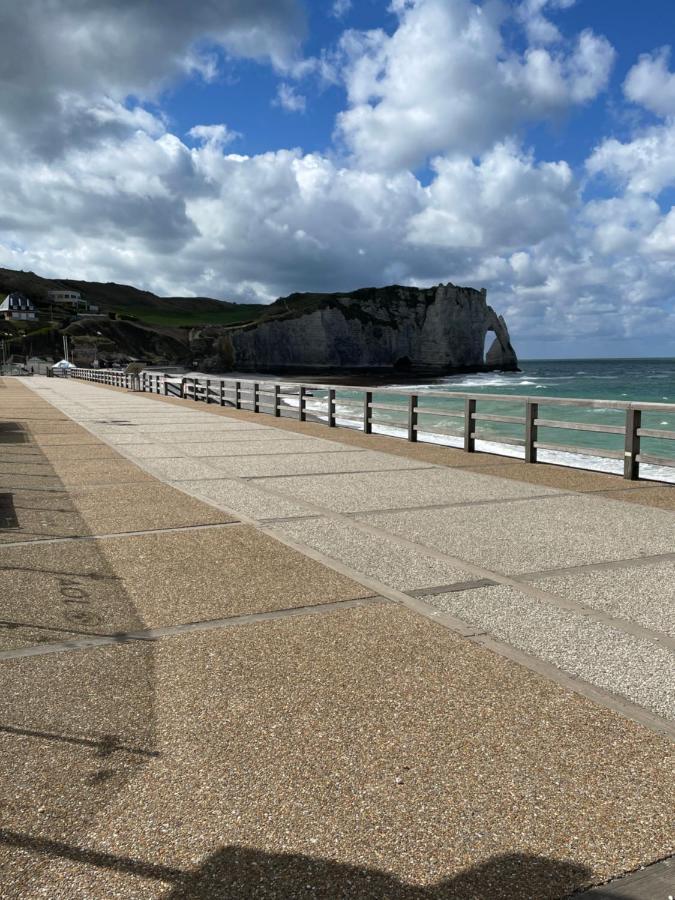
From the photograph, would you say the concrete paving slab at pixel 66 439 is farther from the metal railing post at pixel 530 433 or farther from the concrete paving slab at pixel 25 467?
the metal railing post at pixel 530 433

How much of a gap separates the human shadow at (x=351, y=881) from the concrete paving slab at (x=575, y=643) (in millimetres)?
1339

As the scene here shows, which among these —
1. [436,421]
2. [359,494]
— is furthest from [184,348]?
→ [359,494]

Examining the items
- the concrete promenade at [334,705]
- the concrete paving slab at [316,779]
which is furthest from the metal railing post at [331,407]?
the concrete paving slab at [316,779]

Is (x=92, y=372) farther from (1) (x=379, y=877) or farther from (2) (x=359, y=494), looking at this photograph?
(1) (x=379, y=877)

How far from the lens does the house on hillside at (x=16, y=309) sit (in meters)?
151

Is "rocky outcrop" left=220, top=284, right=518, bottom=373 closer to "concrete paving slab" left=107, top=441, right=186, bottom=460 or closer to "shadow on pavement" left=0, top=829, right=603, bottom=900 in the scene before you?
"concrete paving slab" left=107, top=441, right=186, bottom=460

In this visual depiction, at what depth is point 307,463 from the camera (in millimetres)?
12297

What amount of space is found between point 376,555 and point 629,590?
2028 millimetres

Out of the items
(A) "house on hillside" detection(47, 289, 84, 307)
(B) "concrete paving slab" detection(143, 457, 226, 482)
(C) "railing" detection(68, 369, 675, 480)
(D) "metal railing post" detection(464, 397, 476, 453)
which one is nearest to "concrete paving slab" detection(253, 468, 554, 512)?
(B) "concrete paving slab" detection(143, 457, 226, 482)

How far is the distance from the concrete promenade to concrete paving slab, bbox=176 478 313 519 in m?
0.42

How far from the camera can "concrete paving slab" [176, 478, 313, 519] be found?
8.23 m

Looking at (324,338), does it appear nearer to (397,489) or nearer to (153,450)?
(153,450)

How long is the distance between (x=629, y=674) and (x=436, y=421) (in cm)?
3508

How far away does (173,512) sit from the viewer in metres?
8.20
